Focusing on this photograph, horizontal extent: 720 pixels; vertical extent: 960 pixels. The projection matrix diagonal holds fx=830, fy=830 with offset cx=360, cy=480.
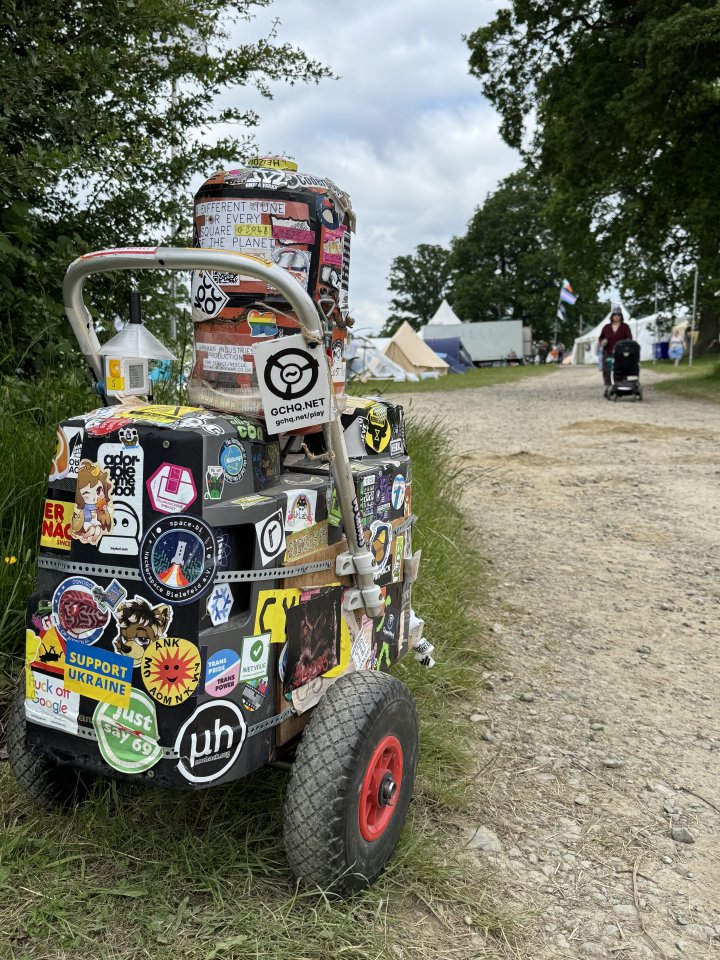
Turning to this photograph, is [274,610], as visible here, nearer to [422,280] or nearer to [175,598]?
[175,598]

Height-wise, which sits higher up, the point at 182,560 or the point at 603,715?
the point at 182,560

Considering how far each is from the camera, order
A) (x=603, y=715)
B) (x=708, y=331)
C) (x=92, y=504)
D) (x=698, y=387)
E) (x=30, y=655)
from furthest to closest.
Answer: (x=708, y=331) < (x=698, y=387) < (x=603, y=715) < (x=30, y=655) < (x=92, y=504)

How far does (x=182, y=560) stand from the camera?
1.84m

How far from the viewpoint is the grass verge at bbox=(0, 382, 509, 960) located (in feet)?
6.28

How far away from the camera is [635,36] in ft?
48.8

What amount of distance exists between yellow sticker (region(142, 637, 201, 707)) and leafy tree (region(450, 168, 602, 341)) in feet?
214

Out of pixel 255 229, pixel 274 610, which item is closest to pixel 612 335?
pixel 255 229

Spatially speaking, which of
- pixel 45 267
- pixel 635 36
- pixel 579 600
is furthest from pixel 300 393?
pixel 635 36

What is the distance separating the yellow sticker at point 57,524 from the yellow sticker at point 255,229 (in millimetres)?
836

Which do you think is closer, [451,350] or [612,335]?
[612,335]

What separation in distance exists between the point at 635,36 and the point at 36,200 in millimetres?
14065

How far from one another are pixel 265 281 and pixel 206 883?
1.48m

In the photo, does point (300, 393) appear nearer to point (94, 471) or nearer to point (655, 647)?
point (94, 471)

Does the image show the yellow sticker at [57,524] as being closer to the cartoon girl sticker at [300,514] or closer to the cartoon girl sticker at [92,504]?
the cartoon girl sticker at [92,504]
